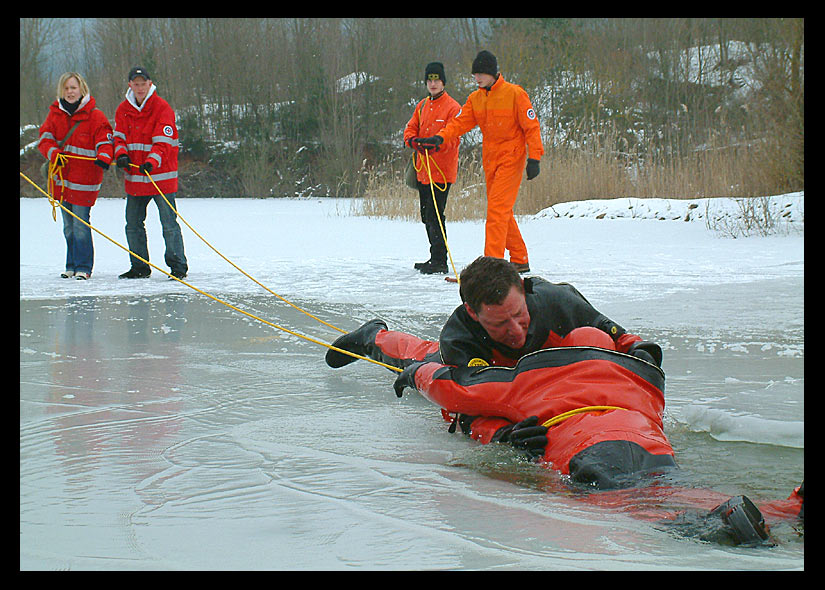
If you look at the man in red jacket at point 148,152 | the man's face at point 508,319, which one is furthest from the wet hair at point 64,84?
the man's face at point 508,319

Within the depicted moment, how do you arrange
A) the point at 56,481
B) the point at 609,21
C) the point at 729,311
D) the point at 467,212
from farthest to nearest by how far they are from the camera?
1. the point at 609,21
2. the point at 467,212
3. the point at 729,311
4. the point at 56,481

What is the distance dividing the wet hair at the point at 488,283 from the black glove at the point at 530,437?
38 centimetres

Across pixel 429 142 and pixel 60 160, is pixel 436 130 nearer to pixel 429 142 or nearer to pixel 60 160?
pixel 429 142

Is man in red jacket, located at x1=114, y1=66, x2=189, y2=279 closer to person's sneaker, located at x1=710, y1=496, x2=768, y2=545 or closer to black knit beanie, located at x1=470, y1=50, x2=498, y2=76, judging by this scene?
black knit beanie, located at x1=470, y1=50, x2=498, y2=76

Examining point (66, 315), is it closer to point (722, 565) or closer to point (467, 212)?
point (722, 565)

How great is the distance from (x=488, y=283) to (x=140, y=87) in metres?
4.59

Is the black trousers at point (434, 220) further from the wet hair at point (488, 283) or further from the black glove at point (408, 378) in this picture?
the wet hair at point (488, 283)

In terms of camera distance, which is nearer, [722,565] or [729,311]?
[722,565]

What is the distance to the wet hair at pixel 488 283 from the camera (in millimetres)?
2711

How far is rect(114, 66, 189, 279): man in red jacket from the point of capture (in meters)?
6.51

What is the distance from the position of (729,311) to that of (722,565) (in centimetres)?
349

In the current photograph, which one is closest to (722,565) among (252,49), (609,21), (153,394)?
(153,394)

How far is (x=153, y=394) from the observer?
3443mm

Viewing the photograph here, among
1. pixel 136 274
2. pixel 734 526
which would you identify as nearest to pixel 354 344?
pixel 734 526
